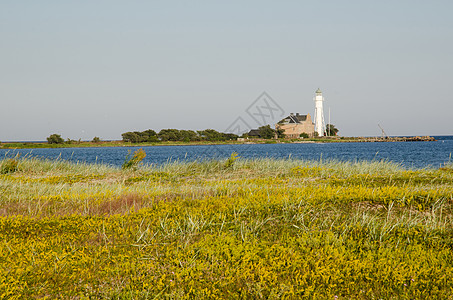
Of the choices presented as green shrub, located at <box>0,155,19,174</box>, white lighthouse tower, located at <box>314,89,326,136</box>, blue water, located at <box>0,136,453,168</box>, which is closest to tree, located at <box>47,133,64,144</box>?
blue water, located at <box>0,136,453,168</box>

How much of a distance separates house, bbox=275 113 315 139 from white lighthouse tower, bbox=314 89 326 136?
118 inches

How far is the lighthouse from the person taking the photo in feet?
383

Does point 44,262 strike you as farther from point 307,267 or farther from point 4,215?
point 307,267

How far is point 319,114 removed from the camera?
119 m

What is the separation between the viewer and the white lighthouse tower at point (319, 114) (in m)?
117

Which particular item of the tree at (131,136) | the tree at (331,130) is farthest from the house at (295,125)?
the tree at (131,136)

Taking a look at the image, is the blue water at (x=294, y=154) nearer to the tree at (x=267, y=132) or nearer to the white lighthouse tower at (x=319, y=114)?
the tree at (x=267, y=132)

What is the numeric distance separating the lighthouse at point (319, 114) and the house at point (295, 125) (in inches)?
118

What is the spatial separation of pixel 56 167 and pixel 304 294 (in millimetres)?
20534

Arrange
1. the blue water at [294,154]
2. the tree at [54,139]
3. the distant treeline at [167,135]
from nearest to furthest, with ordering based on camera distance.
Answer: the blue water at [294,154] < the tree at [54,139] < the distant treeline at [167,135]

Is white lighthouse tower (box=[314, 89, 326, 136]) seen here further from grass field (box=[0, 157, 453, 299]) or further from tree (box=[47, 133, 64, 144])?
grass field (box=[0, 157, 453, 299])

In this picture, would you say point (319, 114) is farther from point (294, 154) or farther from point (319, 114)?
point (294, 154)

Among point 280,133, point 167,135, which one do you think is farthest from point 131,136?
point 280,133

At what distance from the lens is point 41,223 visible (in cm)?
831
